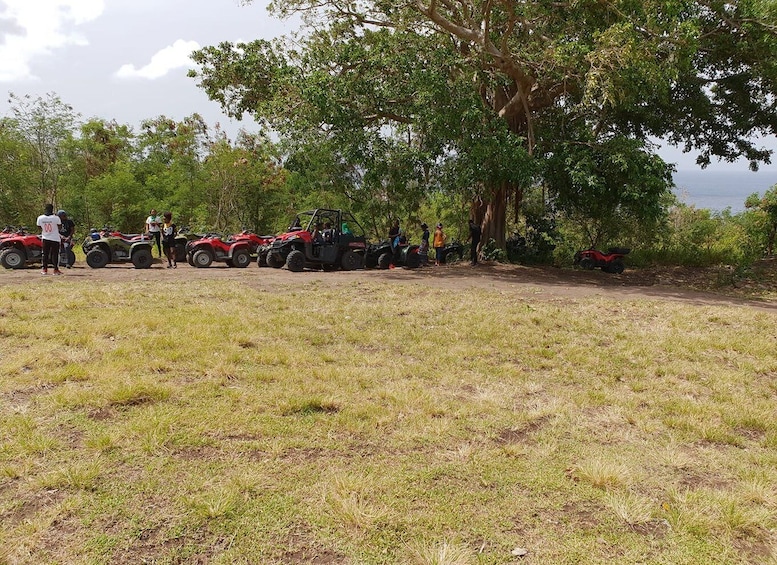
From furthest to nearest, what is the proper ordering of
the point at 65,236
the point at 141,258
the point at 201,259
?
the point at 201,259, the point at 141,258, the point at 65,236

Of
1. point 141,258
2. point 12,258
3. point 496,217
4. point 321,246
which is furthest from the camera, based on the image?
point 496,217

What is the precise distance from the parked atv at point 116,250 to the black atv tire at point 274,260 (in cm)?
278

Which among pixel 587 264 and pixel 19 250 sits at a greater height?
pixel 587 264

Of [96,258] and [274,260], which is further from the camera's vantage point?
[274,260]

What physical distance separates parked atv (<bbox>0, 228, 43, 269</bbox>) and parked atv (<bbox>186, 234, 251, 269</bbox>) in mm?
3257

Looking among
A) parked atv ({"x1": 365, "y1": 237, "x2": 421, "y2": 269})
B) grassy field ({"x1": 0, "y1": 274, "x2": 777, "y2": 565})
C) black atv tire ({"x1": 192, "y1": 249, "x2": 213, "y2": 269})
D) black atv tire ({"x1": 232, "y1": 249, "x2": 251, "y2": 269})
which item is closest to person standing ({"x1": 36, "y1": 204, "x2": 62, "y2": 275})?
black atv tire ({"x1": 192, "y1": 249, "x2": 213, "y2": 269})

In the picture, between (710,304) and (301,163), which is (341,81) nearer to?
(301,163)

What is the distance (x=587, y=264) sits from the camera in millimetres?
15164

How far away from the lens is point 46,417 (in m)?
3.51

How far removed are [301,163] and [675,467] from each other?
13.0 m

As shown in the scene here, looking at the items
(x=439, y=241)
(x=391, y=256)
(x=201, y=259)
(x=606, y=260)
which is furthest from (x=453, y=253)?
(x=201, y=259)

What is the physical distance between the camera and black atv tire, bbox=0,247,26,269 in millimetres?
10906

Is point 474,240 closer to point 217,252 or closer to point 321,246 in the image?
point 321,246

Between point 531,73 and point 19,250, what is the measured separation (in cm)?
1242
